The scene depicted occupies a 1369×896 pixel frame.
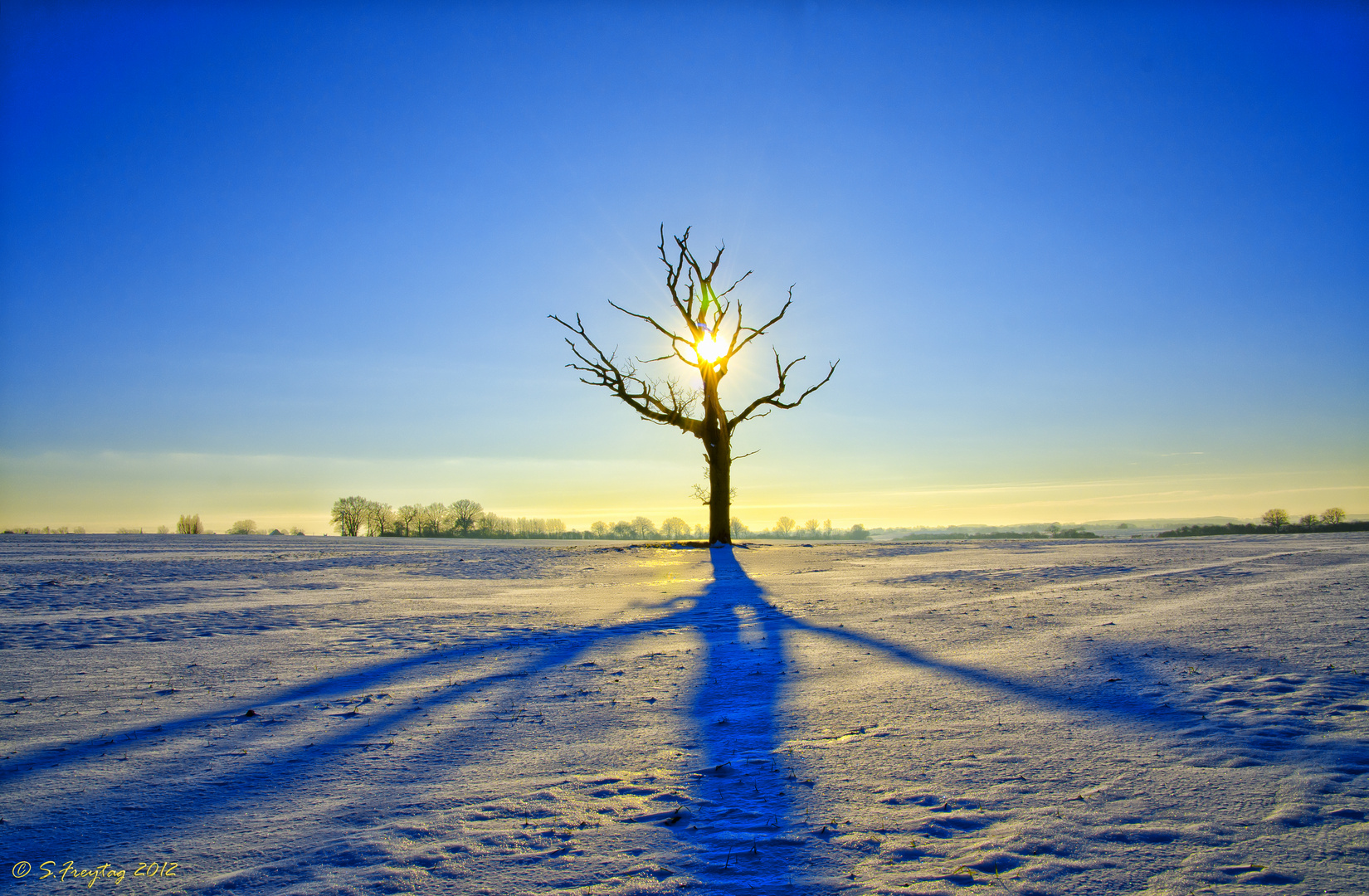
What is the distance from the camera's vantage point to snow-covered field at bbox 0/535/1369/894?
9.20 feet

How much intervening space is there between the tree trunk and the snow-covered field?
14.0 meters

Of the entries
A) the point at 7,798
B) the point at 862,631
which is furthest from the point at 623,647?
the point at 7,798

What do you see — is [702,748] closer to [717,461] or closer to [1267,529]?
[717,461]

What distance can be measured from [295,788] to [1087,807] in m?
4.11

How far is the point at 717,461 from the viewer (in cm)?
2389

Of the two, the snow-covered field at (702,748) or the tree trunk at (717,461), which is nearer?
the snow-covered field at (702,748)

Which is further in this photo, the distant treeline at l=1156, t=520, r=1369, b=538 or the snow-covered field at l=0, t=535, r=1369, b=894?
the distant treeline at l=1156, t=520, r=1369, b=538

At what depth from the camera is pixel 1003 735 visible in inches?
165

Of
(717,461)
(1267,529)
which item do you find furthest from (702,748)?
(1267,529)

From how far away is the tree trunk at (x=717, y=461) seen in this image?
77.4 ft

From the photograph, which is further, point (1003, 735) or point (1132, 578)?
point (1132, 578)

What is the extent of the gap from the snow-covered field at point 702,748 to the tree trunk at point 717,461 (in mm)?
14000

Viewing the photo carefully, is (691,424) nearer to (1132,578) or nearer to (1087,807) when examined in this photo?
(1132,578)

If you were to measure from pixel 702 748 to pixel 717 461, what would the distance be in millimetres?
19778
